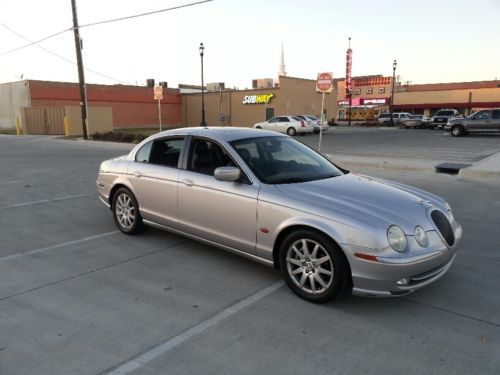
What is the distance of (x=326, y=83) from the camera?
12883 mm

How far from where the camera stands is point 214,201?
4.65 metres

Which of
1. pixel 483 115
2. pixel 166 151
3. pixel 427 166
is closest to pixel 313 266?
pixel 166 151

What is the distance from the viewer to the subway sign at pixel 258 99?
44.5 m

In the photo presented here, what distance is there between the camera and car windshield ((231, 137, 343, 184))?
178 inches

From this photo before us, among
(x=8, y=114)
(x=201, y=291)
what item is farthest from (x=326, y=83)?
(x=8, y=114)

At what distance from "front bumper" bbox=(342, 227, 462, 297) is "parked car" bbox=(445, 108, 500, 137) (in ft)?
89.9

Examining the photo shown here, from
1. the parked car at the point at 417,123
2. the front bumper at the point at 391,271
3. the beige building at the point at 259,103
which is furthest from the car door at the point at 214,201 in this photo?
the parked car at the point at 417,123

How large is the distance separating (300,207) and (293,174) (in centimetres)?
78

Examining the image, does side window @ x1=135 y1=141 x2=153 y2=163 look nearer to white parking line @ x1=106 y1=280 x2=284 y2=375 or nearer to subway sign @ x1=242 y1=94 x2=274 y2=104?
white parking line @ x1=106 y1=280 x2=284 y2=375

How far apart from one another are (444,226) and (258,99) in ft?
138

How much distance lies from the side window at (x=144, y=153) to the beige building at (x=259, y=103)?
39.3 meters

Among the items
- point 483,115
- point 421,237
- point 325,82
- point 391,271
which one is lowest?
point 391,271

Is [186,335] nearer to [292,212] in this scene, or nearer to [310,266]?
[310,266]

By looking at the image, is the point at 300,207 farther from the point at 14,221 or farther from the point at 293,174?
the point at 14,221
